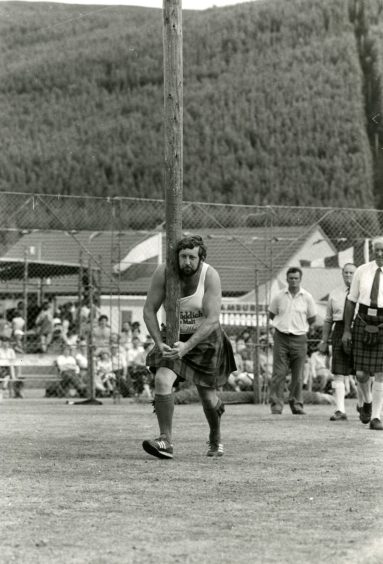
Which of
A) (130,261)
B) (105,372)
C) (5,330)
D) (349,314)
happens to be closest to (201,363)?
(349,314)

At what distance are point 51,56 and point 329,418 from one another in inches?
1761

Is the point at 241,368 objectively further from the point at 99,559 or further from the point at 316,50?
the point at 316,50

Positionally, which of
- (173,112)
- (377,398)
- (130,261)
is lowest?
(377,398)

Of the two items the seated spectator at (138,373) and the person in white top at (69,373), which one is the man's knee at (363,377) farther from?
the person in white top at (69,373)

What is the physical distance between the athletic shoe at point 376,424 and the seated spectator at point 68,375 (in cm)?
719

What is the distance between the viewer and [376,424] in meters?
8.85

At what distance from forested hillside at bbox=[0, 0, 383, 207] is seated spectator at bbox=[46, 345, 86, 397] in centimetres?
1918

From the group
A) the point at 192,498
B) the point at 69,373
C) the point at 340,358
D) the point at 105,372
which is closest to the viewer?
the point at 192,498

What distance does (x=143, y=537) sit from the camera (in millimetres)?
3924

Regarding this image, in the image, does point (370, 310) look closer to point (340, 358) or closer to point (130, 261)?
point (340, 358)

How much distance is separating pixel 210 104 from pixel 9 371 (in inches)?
1297

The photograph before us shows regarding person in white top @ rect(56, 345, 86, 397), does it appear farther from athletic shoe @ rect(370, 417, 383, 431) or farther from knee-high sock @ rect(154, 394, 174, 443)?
knee-high sock @ rect(154, 394, 174, 443)

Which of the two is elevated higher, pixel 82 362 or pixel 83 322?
pixel 83 322

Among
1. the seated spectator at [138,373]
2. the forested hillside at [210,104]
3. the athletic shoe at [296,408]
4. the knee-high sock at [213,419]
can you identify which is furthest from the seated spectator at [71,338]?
the forested hillside at [210,104]
